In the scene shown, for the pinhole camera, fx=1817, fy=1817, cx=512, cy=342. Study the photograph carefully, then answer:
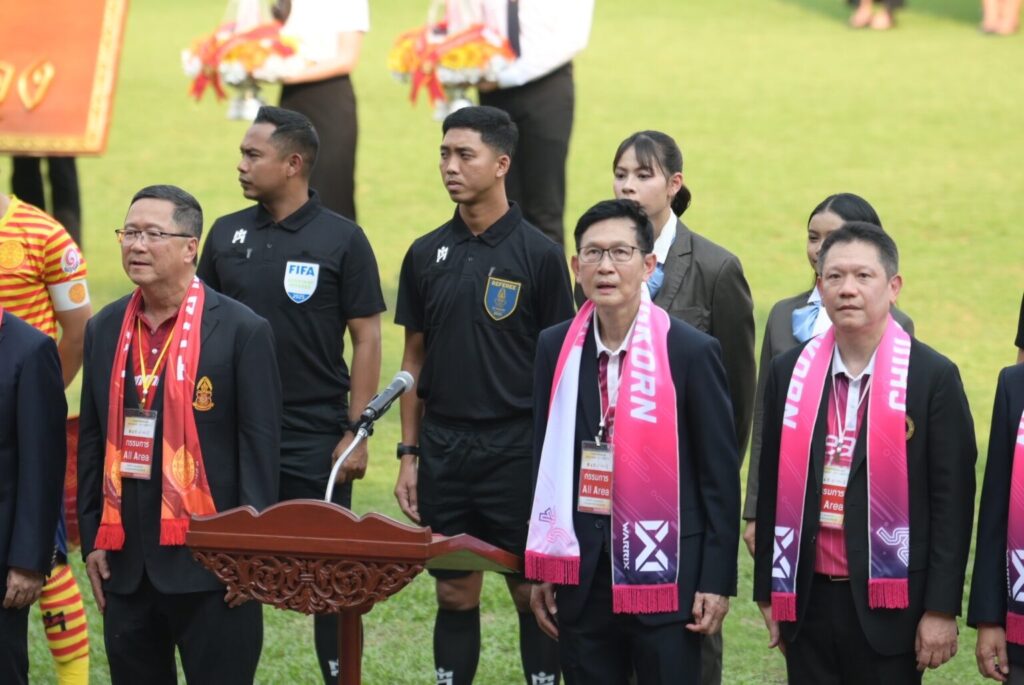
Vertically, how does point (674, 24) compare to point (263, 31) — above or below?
above

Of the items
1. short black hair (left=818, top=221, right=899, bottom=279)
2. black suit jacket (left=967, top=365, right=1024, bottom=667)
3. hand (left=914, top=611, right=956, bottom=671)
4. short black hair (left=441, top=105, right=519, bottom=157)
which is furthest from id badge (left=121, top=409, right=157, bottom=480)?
black suit jacket (left=967, top=365, right=1024, bottom=667)

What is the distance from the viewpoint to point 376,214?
1694 cm

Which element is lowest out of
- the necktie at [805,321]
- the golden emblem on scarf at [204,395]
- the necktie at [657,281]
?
the golden emblem on scarf at [204,395]

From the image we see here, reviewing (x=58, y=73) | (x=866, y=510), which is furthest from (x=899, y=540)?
(x=58, y=73)

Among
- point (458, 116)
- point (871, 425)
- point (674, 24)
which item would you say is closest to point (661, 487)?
point (871, 425)

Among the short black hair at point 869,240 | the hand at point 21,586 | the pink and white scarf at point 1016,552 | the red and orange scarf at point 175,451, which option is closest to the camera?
the pink and white scarf at point 1016,552

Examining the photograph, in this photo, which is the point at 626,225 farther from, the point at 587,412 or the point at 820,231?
the point at 820,231

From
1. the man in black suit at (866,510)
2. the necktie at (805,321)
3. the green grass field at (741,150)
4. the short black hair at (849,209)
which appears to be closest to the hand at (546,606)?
the man in black suit at (866,510)

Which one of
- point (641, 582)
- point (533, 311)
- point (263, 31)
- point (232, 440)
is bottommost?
point (641, 582)

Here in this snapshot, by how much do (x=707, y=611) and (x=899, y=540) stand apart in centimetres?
56

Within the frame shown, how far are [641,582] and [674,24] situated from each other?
21976 millimetres

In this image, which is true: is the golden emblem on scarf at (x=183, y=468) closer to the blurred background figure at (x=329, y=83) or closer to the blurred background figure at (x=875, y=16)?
the blurred background figure at (x=329, y=83)

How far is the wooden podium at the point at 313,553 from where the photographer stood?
459 centimetres

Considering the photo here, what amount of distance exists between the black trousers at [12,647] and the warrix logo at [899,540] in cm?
264
